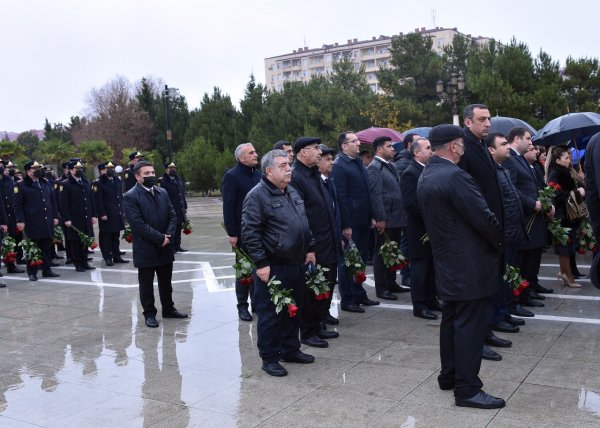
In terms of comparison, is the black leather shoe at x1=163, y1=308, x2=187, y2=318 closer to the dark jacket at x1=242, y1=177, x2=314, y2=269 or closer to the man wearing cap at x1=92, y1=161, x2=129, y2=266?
the dark jacket at x1=242, y1=177, x2=314, y2=269

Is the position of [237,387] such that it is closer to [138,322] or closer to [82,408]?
[82,408]

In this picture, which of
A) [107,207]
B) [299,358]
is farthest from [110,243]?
[299,358]

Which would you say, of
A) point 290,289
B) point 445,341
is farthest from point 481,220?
point 290,289

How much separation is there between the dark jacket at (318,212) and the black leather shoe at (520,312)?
83.8 inches

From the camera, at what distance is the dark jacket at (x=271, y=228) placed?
5156 millimetres

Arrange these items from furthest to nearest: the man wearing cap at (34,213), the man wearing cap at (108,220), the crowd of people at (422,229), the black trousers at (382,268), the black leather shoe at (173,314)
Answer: the man wearing cap at (108,220) → the man wearing cap at (34,213) → the black trousers at (382,268) → the black leather shoe at (173,314) → the crowd of people at (422,229)

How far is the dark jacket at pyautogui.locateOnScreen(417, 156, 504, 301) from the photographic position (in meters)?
4.11

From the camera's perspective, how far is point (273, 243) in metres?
5.21

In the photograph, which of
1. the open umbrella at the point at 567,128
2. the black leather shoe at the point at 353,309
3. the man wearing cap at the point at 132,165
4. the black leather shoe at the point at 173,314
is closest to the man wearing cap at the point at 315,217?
the black leather shoe at the point at 353,309

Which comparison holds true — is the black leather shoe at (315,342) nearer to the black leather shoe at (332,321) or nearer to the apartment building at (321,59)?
the black leather shoe at (332,321)

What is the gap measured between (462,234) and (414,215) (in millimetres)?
2799

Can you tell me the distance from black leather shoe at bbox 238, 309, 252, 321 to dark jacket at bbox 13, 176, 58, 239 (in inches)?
213

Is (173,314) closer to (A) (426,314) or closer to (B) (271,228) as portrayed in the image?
(B) (271,228)

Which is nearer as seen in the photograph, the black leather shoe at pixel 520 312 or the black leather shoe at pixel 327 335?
the black leather shoe at pixel 327 335
